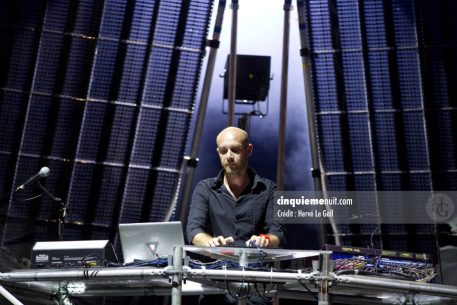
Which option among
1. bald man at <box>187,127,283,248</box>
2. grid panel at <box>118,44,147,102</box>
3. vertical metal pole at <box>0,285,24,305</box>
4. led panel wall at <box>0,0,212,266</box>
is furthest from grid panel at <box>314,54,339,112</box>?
vertical metal pole at <box>0,285,24,305</box>

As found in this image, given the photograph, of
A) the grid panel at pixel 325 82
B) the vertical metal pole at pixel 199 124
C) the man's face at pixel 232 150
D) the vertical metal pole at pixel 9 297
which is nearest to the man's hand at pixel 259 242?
the man's face at pixel 232 150

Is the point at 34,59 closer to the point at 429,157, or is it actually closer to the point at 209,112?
the point at 209,112

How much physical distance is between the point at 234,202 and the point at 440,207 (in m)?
3.46

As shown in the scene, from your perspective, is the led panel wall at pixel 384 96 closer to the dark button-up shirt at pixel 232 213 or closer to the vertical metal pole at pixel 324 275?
the dark button-up shirt at pixel 232 213

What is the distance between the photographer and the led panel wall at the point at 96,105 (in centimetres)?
748

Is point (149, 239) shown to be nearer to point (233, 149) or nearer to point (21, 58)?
point (233, 149)

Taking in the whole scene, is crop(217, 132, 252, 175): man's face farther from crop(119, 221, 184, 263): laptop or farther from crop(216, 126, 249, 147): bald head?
crop(119, 221, 184, 263): laptop

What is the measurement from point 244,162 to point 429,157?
3578mm

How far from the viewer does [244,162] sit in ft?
15.1

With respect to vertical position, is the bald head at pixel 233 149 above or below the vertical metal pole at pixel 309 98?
below

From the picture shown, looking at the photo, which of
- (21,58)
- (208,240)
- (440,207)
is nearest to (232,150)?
(208,240)

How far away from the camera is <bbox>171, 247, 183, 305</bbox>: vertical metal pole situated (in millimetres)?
3747

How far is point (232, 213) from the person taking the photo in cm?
460

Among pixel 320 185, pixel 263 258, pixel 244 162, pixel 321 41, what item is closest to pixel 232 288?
pixel 263 258
